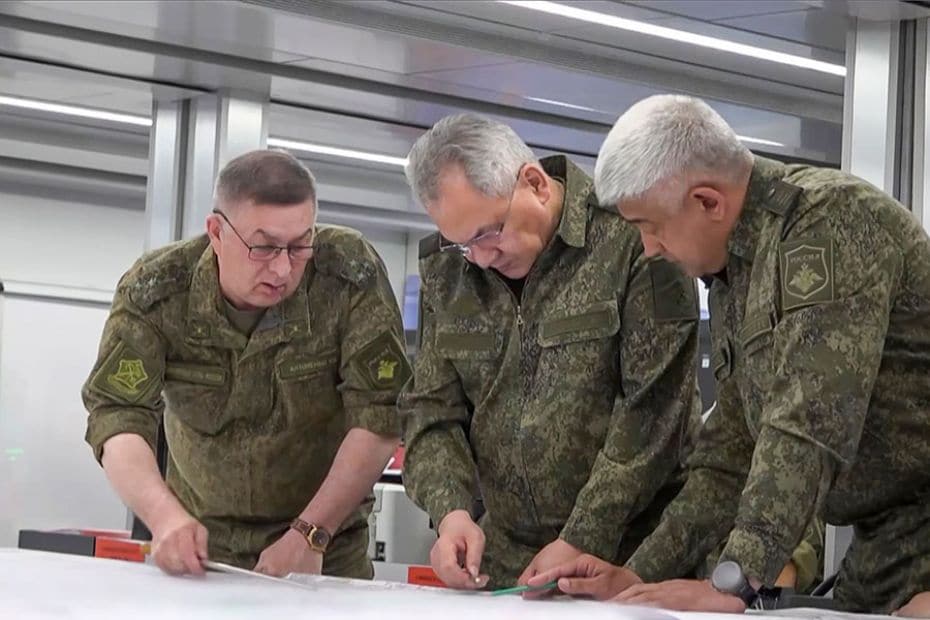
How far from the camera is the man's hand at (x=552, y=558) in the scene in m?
Answer: 3.06

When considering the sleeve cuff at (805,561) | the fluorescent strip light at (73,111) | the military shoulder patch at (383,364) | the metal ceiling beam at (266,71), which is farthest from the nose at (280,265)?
the fluorescent strip light at (73,111)

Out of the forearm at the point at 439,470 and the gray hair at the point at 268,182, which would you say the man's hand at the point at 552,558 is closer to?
the forearm at the point at 439,470

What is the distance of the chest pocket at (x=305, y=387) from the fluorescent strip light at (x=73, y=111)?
4.61 metres

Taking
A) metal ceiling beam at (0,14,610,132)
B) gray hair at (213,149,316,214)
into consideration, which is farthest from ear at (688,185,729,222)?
metal ceiling beam at (0,14,610,132)

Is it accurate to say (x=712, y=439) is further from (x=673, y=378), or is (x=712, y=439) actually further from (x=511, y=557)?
(x=511, y=557)

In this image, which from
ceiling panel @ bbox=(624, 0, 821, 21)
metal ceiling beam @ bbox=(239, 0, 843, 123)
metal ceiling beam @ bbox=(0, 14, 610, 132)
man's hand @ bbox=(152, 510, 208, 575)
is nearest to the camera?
man's hand @ bbox=(152, 510, 208, 575)

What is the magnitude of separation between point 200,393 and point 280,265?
1.23 feet

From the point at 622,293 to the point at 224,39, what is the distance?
332 cm

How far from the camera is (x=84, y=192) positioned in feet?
39.9

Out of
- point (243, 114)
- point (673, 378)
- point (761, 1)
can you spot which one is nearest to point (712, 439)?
point (673, 378)

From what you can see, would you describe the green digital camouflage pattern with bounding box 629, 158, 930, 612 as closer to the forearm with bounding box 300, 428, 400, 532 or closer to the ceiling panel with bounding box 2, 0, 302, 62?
the forearm with bounding box 300, 428, 400, 532

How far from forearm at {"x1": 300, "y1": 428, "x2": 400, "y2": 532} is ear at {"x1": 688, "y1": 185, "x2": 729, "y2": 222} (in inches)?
42.8

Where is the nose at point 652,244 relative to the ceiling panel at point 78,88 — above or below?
below

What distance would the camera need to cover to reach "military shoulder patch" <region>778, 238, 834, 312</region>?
8.55 feet
